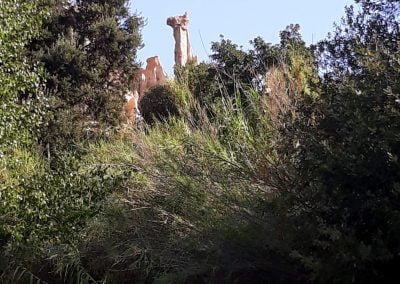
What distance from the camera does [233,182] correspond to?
708 cm

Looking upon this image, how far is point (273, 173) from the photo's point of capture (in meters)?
6.42

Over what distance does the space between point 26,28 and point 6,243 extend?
2.52 metres

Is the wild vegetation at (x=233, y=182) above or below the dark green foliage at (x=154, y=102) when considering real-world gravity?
below

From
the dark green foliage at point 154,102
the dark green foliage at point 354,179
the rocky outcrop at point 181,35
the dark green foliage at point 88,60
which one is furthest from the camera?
the rocky outcrop at point 181,35

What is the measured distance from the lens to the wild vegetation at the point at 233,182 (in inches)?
196

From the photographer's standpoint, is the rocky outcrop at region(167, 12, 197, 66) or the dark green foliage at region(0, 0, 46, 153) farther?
the rocky outcrop at region(167, 12, 197, 66)

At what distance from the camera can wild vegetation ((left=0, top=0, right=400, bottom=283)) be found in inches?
A: 196

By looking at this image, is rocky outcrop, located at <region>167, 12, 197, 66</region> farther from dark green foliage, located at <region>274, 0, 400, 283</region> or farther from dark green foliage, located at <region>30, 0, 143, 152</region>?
dark green foliage, located at <region>274, 0, 400, 283</region>

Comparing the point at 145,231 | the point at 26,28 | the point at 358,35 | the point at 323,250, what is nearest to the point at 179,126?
the point at 145,231

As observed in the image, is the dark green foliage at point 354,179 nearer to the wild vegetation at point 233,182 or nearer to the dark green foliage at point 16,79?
the wild vegetation at point 233,182

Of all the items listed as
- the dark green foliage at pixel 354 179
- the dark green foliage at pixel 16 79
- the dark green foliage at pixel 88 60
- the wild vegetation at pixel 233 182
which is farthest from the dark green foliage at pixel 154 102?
the dark green foliage at pixel 354 179

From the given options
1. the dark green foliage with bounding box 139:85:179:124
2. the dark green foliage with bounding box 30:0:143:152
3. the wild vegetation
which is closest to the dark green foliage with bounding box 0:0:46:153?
the wild vegetation

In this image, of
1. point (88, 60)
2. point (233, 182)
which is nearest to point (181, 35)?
point (88, 60)

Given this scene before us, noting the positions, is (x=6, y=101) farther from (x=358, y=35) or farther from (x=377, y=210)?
(x=377, y=210)
